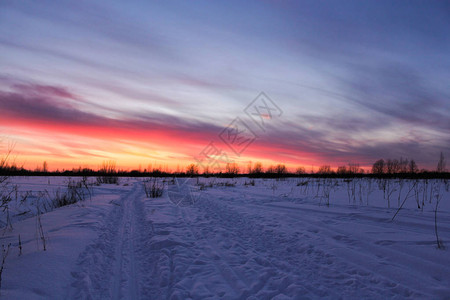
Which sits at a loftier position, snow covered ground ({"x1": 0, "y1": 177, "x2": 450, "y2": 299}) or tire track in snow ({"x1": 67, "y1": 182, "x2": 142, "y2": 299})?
snow covered ground ({"x1": 0, "y1": 177, "x2": 450, "y2": 299})

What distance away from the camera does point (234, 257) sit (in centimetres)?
396

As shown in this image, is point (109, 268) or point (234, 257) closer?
point (109, 268)

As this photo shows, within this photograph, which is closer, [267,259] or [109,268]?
[109,268]

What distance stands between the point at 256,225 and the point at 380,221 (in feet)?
8.87

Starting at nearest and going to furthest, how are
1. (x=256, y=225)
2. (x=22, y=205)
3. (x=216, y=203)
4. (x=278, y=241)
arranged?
(x=278, y=241)
(x=256, y=225)
(x=22, y=205)
(x=216, y=203)

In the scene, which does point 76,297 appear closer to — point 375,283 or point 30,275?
point 30,275

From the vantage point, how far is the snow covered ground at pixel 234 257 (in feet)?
9.38

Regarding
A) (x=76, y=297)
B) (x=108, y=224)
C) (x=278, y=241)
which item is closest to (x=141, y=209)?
(x=108, y=224)

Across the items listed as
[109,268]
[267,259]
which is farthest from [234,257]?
[109,268]

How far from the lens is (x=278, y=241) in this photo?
15.5ft

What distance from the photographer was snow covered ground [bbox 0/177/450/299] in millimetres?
2859

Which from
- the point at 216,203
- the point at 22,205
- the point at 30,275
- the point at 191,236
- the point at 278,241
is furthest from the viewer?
the point at 216,203

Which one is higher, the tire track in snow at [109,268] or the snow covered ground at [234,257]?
the snow covered ground at [234,257]

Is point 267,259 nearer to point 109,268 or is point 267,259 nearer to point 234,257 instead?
point 234,257
